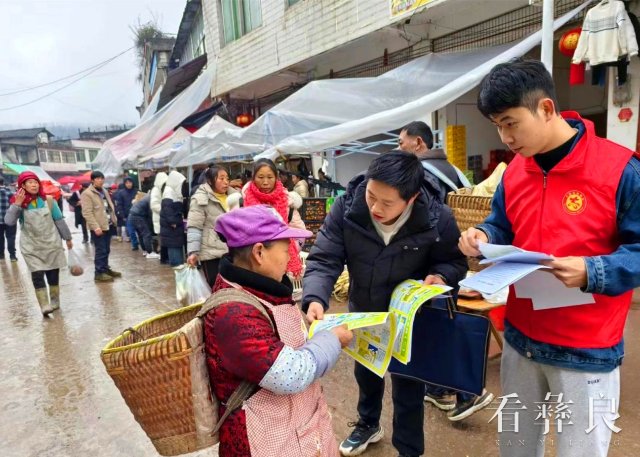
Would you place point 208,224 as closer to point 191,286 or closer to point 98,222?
point 191,286

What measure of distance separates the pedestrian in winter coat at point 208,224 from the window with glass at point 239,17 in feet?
22.5

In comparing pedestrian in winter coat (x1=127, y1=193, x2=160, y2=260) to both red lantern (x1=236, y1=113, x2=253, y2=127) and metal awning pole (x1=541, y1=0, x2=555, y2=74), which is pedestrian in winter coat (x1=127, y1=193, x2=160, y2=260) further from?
metal awning pole (x1=541, y1=0, x2=555, y2=74)

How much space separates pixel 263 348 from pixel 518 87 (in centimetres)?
109

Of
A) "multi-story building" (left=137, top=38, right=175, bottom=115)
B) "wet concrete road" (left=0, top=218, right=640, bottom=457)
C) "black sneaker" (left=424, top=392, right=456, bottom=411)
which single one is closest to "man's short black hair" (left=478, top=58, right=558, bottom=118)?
"wet concrete road" (left=0, top=218, right=640, bottom=457)

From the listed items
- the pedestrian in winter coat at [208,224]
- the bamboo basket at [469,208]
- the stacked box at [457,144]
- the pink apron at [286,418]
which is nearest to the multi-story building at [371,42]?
the stacked box at [457,144]

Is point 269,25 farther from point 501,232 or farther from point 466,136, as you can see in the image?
point 501,232

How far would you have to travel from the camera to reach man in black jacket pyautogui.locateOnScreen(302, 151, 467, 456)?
69.2 inches

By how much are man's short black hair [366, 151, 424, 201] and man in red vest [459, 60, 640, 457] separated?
31cm

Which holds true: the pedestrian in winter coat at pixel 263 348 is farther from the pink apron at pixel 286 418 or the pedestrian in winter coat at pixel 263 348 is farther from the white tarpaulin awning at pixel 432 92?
the white tarpaulin awning at pixel 432 92

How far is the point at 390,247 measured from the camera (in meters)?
1.90

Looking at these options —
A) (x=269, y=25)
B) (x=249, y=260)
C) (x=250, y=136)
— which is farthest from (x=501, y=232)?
(x=269, y=25)

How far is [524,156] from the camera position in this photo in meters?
1.41

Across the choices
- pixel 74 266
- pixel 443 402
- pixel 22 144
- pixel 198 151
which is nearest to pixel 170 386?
pixel 443 402

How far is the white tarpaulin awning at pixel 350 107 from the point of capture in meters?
5.25
